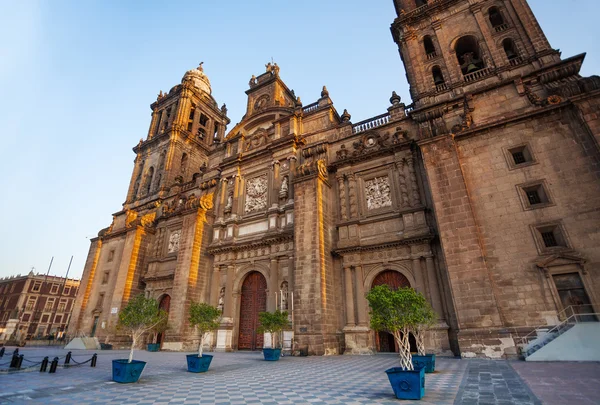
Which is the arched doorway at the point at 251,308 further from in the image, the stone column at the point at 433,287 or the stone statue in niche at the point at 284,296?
the stone column at the point at 433,287

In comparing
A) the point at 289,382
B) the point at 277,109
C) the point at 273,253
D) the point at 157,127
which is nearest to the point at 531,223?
the point at 289,382

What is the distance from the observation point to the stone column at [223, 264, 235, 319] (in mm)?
19266

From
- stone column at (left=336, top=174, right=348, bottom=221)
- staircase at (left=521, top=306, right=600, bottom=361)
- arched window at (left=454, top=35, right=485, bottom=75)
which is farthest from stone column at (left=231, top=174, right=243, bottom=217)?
staircase at (left=521, top=306, right=600, bottom=361)

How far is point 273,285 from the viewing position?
18.3 m

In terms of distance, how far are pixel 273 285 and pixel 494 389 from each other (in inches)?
542

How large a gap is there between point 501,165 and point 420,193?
12.8 ft

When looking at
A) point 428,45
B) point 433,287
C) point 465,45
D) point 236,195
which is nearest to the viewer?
point 433,287

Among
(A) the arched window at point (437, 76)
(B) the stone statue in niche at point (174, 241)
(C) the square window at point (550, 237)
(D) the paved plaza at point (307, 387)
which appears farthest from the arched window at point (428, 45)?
(B) the stone statue in niche at point (174, 241)

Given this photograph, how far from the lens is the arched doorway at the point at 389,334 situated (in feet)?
48.3

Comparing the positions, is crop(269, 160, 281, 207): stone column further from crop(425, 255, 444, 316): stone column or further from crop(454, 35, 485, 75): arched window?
crop(454, 35, 485, 75): arched window

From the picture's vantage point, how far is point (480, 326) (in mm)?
11258

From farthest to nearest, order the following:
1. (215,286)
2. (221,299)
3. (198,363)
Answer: (215,286) → (221,299) → (198,363)

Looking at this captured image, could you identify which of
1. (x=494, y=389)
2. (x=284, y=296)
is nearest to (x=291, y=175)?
(x=284, y=296)

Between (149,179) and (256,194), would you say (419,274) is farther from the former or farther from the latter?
(149,179)
